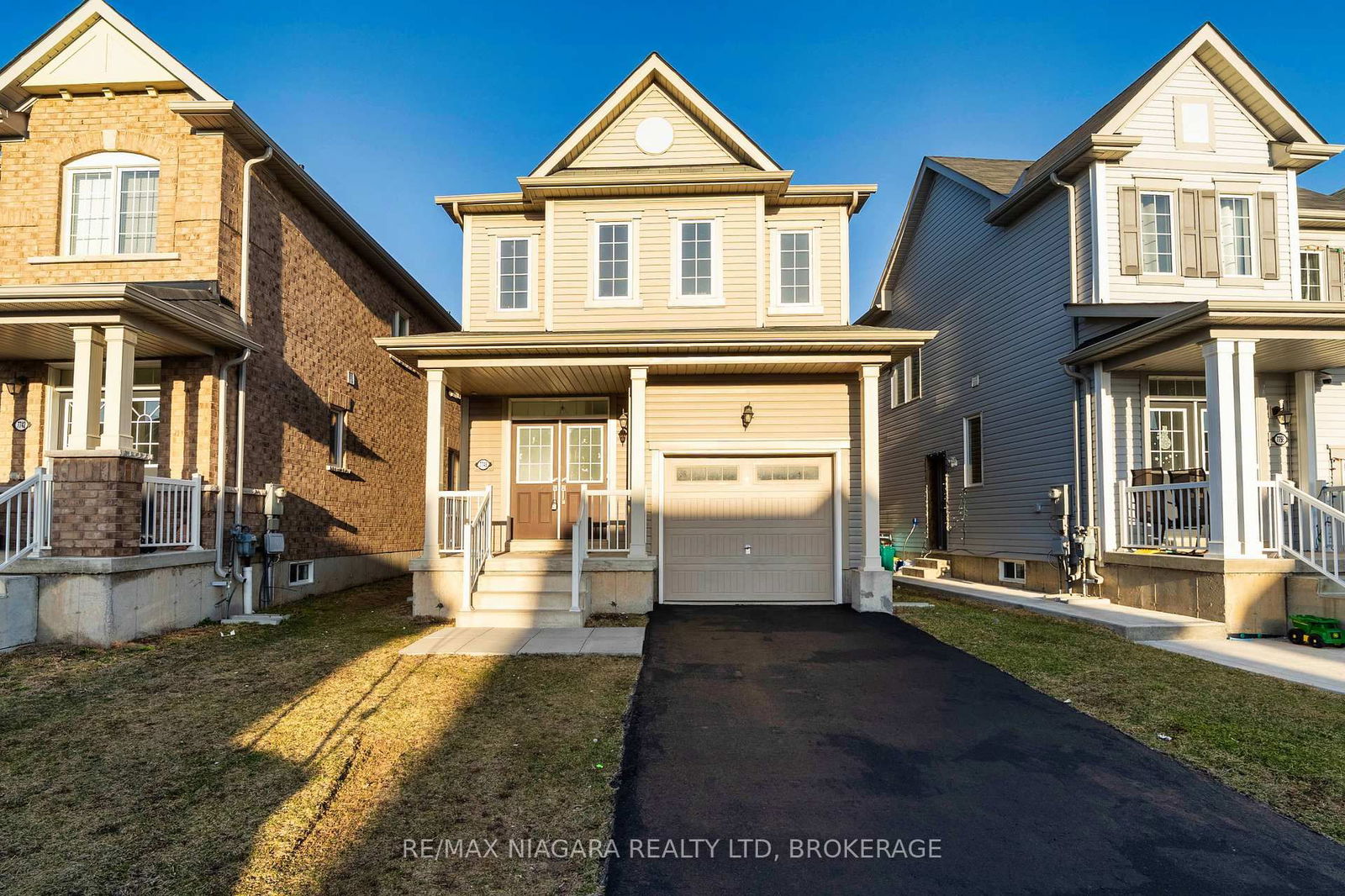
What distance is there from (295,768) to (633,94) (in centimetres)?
1056

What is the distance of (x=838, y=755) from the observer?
460 centimetres

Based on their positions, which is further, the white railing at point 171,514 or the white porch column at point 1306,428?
the white porch column at point 1306,428

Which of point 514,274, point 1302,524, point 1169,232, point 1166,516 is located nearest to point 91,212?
point 514,274

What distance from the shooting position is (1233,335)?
8.82m

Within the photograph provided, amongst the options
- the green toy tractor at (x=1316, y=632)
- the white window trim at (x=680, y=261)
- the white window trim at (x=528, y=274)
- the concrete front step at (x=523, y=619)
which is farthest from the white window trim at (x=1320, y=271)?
the concrete front step at (x=523, y=619)

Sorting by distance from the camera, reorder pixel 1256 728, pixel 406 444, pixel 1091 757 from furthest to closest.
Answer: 1. pixel 406 444
2. pixel 1256 728
3. pixel 1091 757

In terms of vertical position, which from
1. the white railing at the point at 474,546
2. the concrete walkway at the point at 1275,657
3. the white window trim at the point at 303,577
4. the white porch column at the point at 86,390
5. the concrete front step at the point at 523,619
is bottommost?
the concrete walkway at the point at 1275,657

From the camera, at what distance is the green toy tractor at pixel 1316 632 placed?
26.2 feet

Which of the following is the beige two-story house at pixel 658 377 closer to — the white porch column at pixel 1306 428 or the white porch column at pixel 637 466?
the white porch column at pixel 637 466

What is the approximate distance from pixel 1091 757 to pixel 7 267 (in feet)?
43.5

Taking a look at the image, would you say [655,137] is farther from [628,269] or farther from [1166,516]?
[1166,516]

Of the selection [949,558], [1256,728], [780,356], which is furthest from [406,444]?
[1256,728]

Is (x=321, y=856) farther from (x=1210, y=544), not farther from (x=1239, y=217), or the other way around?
(x=1239, y=217)

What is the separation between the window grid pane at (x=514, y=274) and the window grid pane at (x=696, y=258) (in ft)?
8.16
